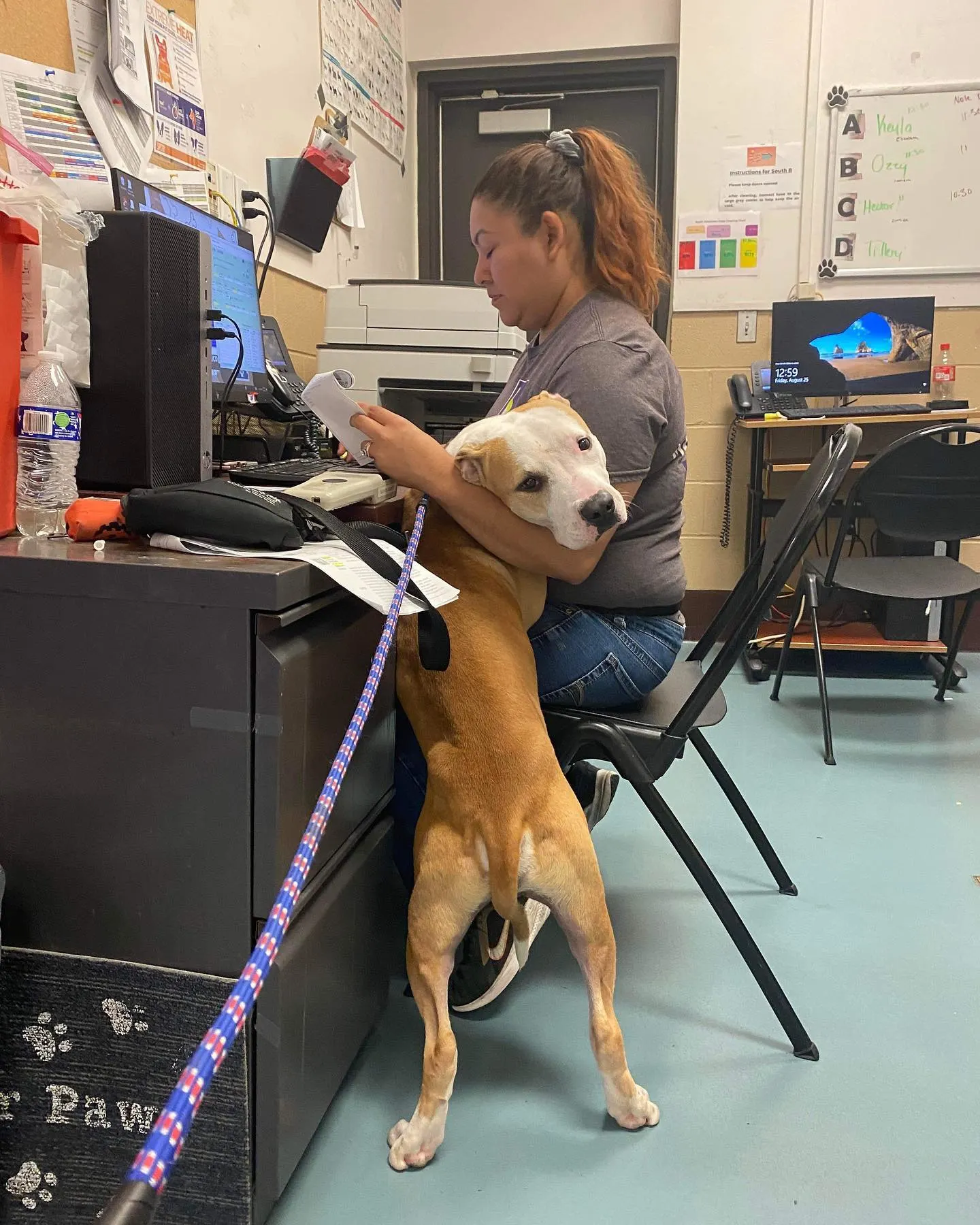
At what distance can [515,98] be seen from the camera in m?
3.65

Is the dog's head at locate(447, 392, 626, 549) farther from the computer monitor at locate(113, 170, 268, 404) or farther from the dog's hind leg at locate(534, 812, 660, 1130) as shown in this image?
the computer monitor at locate(113, 170, 268, 404)

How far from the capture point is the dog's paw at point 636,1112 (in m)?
1.05

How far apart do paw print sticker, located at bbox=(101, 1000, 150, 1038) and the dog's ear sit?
0.70 m

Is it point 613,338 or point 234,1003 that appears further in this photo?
point 613,338

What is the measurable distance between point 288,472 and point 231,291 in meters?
0.71

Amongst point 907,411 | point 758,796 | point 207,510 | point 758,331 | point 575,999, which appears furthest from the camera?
point 758,331

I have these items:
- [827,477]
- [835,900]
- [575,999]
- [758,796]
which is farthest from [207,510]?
[758,796]

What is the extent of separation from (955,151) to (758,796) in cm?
261

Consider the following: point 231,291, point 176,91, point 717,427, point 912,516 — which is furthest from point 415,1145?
point 717,427

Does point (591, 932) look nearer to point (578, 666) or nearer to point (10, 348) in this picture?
point (578, 666)

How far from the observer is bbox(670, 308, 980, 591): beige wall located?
11.1ft

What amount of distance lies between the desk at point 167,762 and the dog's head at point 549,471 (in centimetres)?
32

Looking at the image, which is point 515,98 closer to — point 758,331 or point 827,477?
point 758,331

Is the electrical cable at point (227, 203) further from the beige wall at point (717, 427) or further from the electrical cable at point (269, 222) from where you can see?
the beige wall at point (717, 427)
